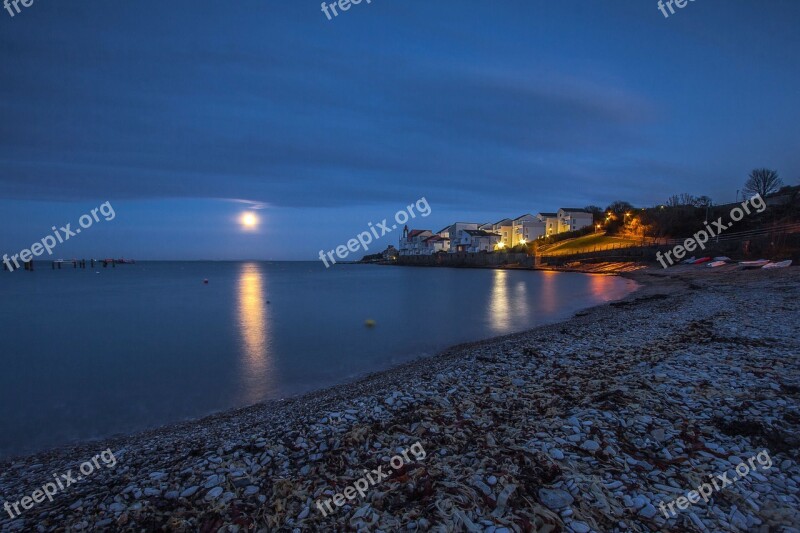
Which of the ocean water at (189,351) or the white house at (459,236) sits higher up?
the white house at (459,236)

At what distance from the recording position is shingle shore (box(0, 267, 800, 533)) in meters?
3.85

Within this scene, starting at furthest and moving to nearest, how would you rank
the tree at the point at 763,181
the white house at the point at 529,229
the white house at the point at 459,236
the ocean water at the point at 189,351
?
the white house at the point at 459,236, the white house at the point at 529,229, the tree at the point at 763,181, the ocean water at the point at 189,351

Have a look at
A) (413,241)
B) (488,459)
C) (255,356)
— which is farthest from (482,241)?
(488,459)

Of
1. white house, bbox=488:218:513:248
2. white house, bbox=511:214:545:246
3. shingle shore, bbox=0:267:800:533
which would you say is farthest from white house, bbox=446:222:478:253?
shingle shore, bbox=0:267:800:533

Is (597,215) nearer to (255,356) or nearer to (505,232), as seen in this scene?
(505,232)

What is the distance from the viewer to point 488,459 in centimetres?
486

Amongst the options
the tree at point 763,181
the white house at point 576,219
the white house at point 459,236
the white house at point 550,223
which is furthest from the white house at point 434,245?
the tree at point 763,181

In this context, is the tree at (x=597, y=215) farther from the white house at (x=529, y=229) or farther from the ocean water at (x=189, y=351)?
the ocean water at (x=189, y=351)

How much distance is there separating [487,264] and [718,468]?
104 meters

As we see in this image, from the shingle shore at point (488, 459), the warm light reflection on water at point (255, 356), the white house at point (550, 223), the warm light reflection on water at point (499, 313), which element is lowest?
the warm light reflection on water at point (499, 313)

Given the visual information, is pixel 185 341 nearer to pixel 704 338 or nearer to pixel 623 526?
pixel 623 526

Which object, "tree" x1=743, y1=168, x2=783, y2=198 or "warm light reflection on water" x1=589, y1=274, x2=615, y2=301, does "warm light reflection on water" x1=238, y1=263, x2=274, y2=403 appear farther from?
"tree" x1=743, y1=168, x2=783, y2=198

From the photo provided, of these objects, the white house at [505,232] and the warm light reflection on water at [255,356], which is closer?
the warm light reflection on water at [255,356]

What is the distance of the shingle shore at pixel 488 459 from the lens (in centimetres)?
385
